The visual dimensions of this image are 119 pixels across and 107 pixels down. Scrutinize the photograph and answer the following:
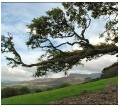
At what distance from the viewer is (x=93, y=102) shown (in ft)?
59.0

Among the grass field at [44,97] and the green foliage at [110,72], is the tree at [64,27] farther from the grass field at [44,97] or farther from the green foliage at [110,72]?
the green foliage at [110,72]

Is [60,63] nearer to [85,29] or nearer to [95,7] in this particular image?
[85,29]

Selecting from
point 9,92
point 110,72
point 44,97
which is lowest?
point 9,92

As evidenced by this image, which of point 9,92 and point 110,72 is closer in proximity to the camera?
point 110,72

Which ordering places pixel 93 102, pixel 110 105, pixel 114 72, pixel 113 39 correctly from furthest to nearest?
pixel 114 72
pixel 113 39
pixel 93 102
pixel 110 105

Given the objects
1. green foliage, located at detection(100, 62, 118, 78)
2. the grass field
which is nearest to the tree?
the grass field

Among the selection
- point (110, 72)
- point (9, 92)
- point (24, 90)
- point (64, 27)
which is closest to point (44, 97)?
point (64, 27)

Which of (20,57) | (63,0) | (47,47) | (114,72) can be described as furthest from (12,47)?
(114,72)

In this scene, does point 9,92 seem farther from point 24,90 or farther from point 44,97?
point 44,97

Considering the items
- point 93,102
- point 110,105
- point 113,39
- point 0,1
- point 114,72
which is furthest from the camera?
point 114,72

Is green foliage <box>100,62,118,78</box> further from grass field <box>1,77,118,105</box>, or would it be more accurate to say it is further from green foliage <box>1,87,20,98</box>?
Answer: green foliage <box>1,87,20,98</box>

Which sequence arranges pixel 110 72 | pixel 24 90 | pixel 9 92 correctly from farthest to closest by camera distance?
pixel 24 90 → pixel 9 92 → pixel 110 72

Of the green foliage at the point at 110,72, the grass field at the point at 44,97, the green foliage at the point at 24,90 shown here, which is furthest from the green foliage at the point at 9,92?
the green foliage at the point at 110,72

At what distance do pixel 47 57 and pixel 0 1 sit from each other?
227 inches
